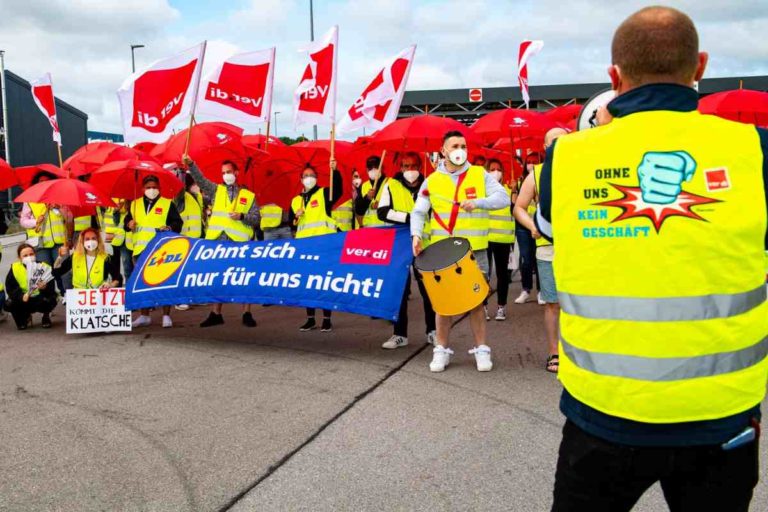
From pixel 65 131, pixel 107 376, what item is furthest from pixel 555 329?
pixel 65 131

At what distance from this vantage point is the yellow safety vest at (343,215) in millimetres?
8340

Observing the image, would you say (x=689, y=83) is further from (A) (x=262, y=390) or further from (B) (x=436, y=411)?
(A) (x=262, y=390)

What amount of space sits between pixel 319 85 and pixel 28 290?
416 centimetres

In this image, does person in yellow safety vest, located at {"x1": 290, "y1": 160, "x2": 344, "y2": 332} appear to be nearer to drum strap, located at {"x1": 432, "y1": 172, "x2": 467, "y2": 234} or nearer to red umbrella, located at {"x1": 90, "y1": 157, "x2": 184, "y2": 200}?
red umbrella, located at {"x1": 90, "y1": 157, "x2": 184, "y2": 200}

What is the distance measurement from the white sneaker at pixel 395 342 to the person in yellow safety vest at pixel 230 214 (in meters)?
2.00

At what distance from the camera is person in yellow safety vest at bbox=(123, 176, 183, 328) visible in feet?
28.3

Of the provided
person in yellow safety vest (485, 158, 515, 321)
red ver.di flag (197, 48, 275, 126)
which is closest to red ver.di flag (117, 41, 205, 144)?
red ver.di flag (197, 48, 275, 126)

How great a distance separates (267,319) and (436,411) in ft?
14.3

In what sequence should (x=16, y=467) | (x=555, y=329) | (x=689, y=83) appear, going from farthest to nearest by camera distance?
(x=555, y=329), (x=16, y=467), (x=689, y=83)

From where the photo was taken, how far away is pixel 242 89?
868cm

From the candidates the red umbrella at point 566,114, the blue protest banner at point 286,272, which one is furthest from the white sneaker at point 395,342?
the red umbrella at point 566,114

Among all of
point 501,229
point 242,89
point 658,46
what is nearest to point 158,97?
point 242,89

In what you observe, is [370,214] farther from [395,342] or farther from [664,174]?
[664,174]

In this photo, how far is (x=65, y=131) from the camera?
39938 mm
